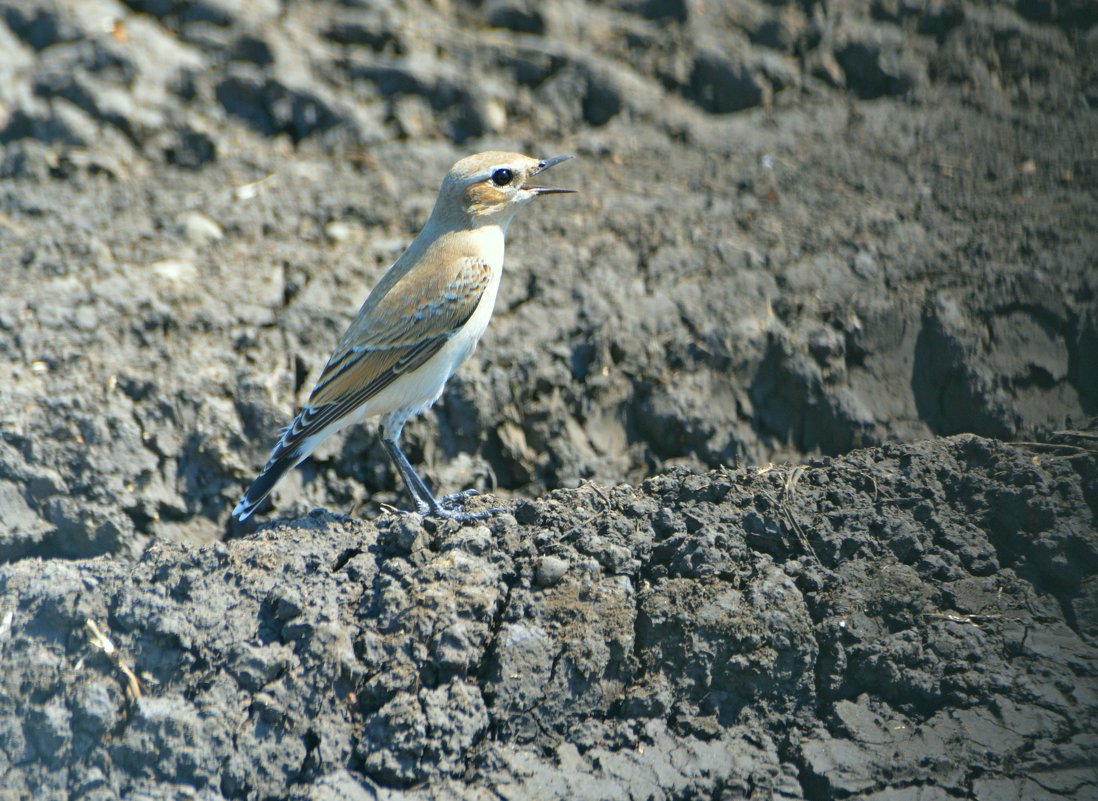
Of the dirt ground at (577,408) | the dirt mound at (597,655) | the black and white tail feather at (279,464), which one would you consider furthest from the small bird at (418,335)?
the dirt mound at (597,655)

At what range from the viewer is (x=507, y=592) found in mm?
4652

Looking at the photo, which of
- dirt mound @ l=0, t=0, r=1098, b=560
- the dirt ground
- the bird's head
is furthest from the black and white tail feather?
the bird's head

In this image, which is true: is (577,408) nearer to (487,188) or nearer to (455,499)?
(455,499)

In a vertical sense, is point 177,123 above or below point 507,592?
above

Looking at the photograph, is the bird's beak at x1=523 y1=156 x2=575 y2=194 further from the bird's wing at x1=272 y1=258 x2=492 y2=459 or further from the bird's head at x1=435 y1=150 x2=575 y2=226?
the bird's wing at x1=272 y1=258 x2=492 y2=459

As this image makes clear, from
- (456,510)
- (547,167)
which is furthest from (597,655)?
(547,167)

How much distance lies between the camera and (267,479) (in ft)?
18.0

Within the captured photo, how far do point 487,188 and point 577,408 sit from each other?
63.3 inches

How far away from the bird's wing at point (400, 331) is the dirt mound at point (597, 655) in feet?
3.64

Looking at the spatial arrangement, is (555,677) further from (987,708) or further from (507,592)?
(987,708)

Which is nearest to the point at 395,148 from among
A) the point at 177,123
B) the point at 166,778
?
the point at 177,123

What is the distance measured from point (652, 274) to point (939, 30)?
3986mm

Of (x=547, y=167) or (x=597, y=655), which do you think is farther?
(x=547, y=167)

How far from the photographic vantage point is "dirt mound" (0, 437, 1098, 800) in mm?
4125
